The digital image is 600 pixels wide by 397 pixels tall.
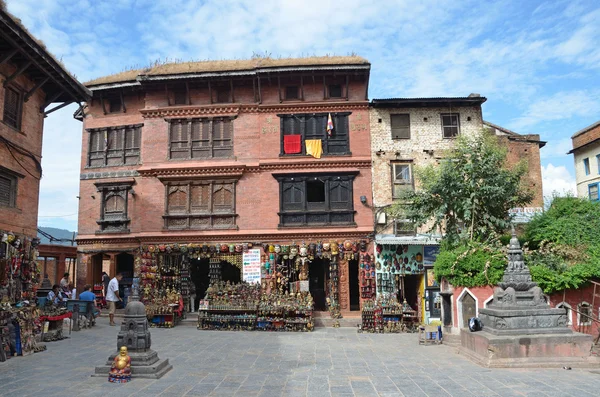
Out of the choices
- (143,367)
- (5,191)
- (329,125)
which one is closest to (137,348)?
(143,367)

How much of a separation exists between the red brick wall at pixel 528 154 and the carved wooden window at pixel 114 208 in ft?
64.7

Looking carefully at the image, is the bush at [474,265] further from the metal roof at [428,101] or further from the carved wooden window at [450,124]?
the metal roof at [428,101]

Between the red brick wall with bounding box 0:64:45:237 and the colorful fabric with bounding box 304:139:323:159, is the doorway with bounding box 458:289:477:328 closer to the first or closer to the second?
the colorful fabric with bounding box 304:139:323:159

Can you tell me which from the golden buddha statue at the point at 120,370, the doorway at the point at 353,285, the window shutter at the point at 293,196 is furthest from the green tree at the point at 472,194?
the golden buddha statue at the point at 120,370

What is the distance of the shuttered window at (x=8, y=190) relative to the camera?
14906 millimetres

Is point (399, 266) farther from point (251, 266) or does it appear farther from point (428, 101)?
point (428, 101)

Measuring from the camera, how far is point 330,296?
2127 cm

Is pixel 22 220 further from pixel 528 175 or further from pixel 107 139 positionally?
pixel 528 175

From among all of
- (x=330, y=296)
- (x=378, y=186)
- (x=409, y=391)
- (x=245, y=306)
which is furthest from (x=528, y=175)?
(x=409, y=391)

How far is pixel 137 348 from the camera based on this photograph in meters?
10.3

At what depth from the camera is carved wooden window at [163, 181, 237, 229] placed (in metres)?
22.1

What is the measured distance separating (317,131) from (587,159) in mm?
19615

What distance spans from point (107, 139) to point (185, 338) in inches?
510

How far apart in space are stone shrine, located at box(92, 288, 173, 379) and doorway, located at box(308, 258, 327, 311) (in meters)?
12.1
